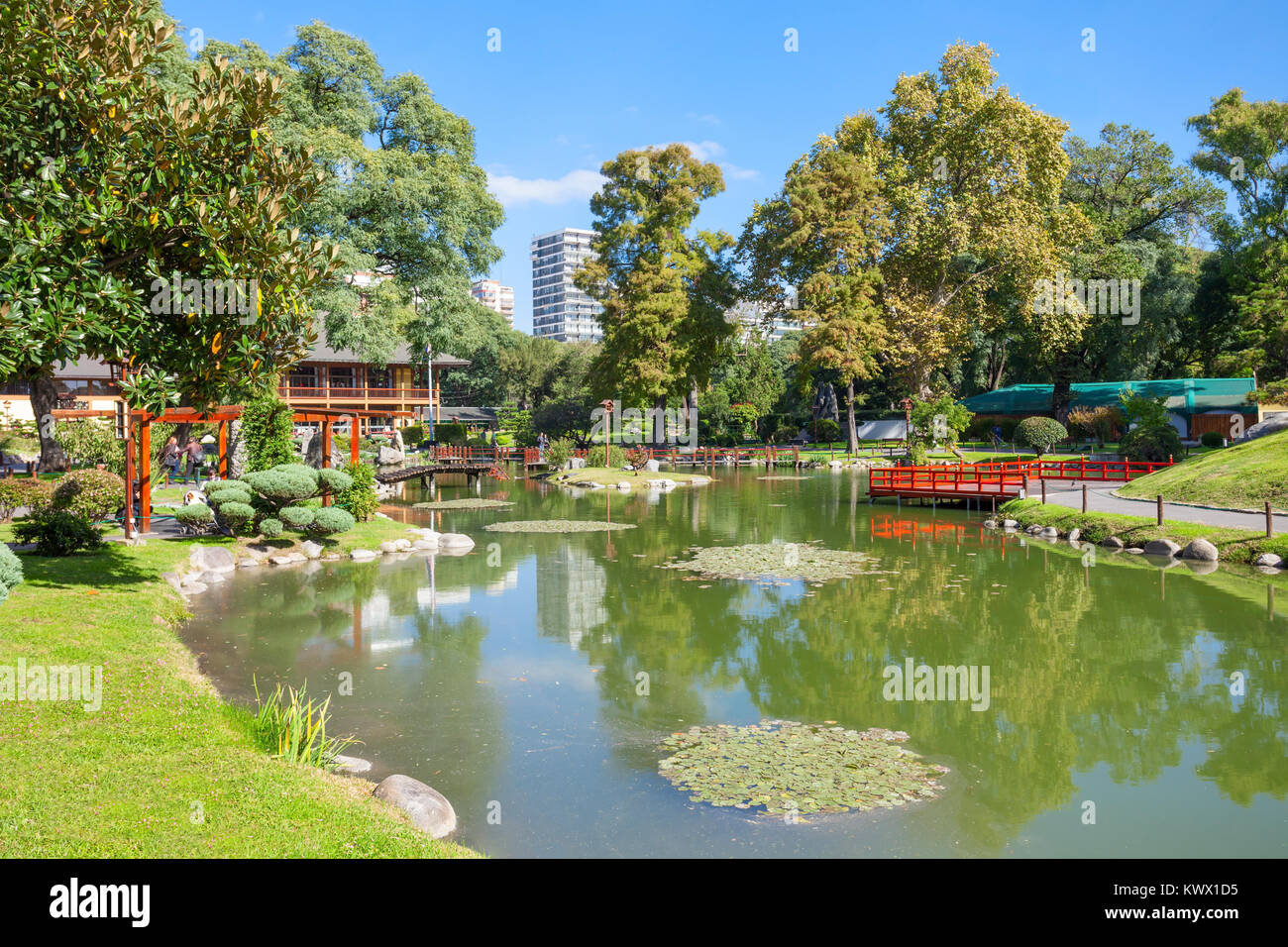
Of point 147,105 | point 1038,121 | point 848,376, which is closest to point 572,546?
point 147,105

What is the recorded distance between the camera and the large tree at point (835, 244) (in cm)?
4541

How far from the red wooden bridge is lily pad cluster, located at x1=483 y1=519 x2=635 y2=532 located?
1099 centimetres

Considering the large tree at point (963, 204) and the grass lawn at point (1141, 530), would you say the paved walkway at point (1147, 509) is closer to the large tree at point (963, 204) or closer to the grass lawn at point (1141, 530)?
the grass lawn at point (1141, 530)

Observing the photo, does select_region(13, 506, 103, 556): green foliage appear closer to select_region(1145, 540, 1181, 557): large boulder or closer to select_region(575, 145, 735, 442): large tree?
select_region(1145, 540, 1181, 557): large boulder

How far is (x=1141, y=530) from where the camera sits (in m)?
21.4

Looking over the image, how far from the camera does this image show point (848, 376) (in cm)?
4650

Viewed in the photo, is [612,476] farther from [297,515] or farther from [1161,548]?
[1161,548]

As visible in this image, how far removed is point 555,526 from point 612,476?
15.8 m

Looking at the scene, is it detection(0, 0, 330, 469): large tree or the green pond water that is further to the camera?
detection(0, 0, 330, 469): large tree

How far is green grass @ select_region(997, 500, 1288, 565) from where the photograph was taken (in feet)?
62.2

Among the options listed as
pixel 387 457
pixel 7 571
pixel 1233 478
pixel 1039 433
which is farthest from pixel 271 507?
pixel 1039 433

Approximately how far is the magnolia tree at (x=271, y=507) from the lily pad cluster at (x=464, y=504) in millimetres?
10998

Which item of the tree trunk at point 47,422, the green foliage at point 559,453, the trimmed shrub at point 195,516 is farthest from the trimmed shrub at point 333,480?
the green foliage at point 559,453

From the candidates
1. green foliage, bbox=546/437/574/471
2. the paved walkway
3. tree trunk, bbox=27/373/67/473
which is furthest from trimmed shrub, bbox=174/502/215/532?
green foliage, bbox=546/437/574/471
